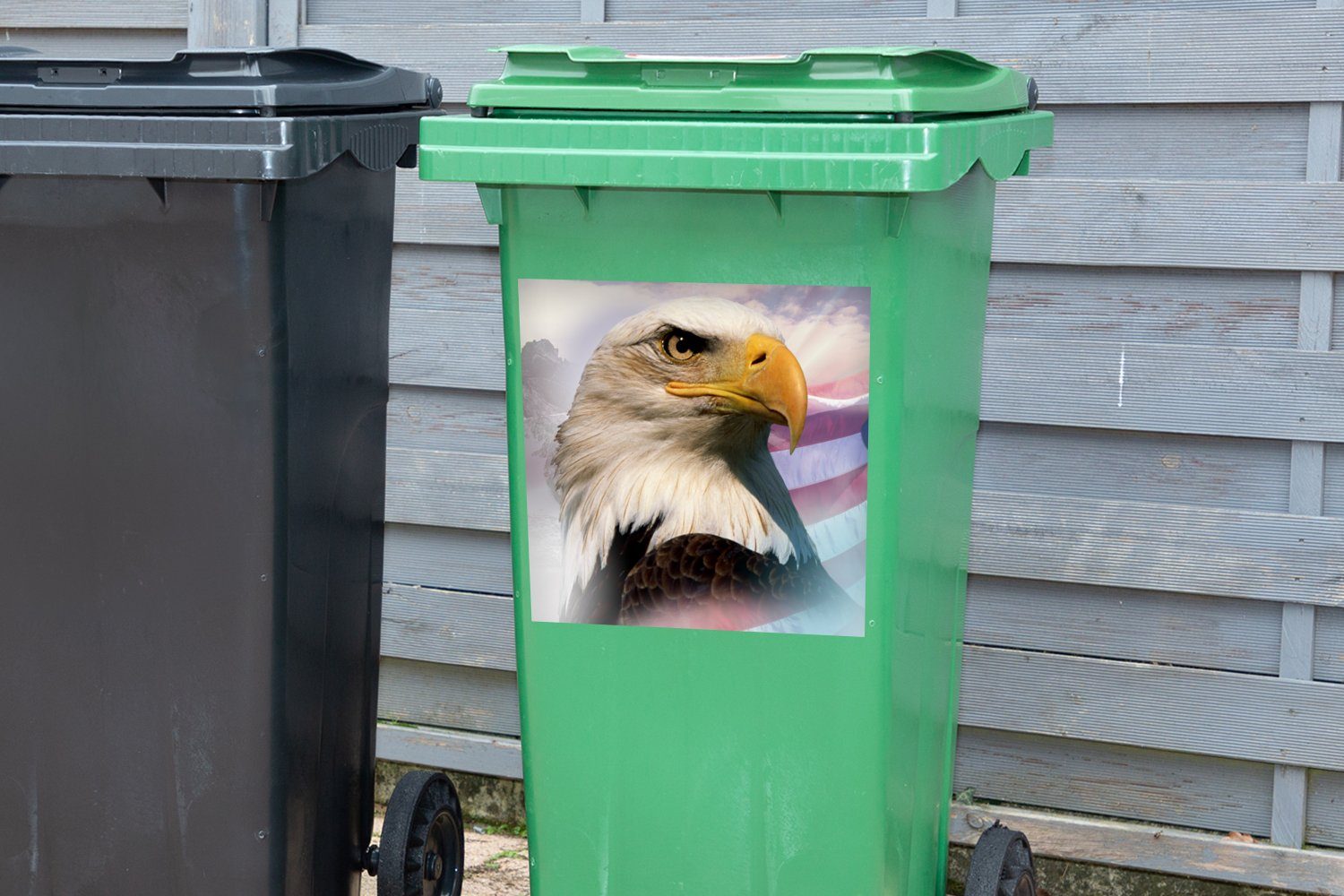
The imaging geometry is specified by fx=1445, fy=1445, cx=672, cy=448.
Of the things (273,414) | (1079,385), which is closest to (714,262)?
(273,414)

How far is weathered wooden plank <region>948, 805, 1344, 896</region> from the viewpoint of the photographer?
9.77 ft

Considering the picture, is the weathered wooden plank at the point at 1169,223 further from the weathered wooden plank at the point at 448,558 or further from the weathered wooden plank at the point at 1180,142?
the weathered wooden plank at the point at 448,558

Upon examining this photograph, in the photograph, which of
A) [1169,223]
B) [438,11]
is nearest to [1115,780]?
[1169,223]

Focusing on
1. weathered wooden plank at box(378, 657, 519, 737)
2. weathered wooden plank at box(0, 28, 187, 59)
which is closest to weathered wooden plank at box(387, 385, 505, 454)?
weathered wooden plank at box(378, 657, 519, 737)

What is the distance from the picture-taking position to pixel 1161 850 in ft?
10.1

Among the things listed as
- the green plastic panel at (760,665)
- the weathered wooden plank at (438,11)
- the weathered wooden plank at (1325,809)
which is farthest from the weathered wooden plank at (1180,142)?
the weathered wooden plank at (1325,809)

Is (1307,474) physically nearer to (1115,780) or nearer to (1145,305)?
(1145,305)

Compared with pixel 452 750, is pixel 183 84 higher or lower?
higher

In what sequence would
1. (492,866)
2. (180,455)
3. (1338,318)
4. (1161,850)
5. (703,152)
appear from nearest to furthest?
(703,152), (180,455), (1338,318), (1161,850), (492,866)

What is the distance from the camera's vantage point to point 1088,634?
3062 mm

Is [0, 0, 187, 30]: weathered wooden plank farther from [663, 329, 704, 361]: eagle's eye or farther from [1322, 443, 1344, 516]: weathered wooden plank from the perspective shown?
[1322, 443, 1344, 516]: weathered wooden plank

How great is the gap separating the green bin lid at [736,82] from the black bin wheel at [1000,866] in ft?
3.94

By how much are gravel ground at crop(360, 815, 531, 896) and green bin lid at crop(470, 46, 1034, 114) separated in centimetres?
181

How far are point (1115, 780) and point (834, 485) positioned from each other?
55.0 inches
